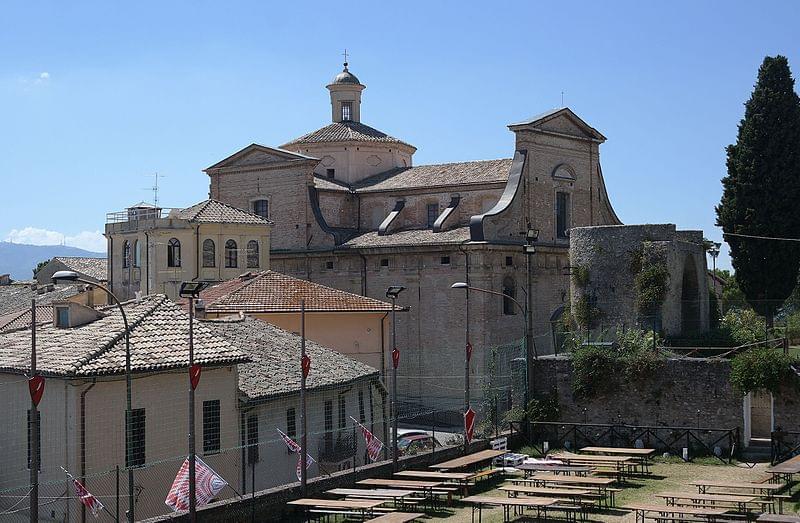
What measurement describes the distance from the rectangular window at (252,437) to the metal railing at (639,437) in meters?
8.70

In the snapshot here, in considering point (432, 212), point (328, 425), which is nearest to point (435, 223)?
point (432, 212)

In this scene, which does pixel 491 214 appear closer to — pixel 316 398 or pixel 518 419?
pixel 518 419

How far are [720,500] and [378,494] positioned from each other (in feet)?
22.2

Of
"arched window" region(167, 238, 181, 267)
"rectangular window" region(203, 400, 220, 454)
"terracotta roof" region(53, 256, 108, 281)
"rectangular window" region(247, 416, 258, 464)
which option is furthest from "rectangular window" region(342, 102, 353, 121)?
"rectangular window" region(203, 400, 220, 454)

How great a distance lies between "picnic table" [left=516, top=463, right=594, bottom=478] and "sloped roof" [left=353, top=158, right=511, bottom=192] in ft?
78.5

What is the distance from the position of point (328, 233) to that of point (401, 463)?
87.5ft

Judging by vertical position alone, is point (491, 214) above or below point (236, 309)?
above

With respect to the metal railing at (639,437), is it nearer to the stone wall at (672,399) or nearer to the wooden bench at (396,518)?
the stone wall at (672,399)

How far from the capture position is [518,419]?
32625mm

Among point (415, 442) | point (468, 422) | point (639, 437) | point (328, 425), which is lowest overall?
point (415, 442)

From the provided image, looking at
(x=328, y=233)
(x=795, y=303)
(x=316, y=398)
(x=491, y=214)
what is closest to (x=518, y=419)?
(x=316, y=398)

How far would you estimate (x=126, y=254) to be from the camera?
169 ft

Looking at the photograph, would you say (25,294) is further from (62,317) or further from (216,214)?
(62,317)

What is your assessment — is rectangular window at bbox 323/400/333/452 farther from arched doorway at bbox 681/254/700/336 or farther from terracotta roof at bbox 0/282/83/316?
terracotta roof at bbox 0/282/83/316
